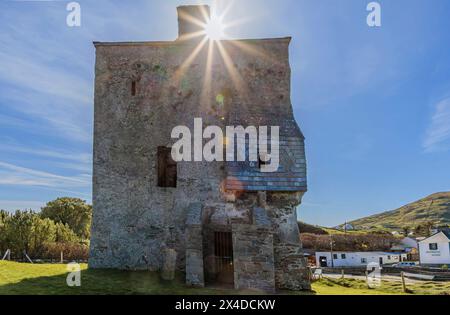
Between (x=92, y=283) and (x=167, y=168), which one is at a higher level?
(x=167, y=168)

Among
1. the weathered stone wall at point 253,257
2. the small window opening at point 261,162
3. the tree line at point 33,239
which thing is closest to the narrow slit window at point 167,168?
the small window opening at point 261,162

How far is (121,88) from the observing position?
15523mm

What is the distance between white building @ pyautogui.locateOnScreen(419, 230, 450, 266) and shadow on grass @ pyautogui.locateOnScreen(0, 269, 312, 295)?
4209 cm

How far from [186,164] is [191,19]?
6777 mm

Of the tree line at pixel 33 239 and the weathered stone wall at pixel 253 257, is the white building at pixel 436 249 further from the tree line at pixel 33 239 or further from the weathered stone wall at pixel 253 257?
Result: the weathered stone wall at pixel 253 257

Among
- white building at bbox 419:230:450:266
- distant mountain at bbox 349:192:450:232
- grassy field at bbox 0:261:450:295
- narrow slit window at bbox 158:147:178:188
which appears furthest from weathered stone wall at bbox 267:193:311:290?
distant mountain at bbox 349:192:450:232

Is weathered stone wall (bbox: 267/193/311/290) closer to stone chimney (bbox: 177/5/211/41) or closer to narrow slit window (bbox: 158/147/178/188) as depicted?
narrow slit window (bbox: 158/147/178/188)

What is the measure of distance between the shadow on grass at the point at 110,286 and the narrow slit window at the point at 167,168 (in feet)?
11.5

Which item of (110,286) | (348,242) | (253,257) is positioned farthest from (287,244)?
(348,242)

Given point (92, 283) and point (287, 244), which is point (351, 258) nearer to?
point (287, 244)

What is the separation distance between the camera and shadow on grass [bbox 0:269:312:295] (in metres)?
10.3

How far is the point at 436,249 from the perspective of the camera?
46250mm

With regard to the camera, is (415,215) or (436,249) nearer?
(436,249)

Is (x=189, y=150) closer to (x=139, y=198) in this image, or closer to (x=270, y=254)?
(x=139, y=198)
